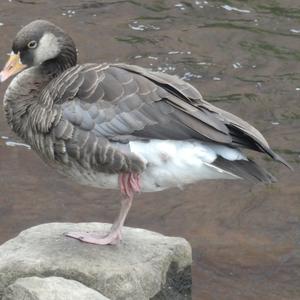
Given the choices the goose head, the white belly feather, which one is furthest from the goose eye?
the white belly feather

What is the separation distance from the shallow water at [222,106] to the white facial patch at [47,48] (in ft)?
5.19

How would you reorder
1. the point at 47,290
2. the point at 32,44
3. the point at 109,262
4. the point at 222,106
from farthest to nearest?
the point at 222,106 → the point at 32,44 → the point at 109,262 → the point at 47,290

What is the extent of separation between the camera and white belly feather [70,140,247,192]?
6.03m

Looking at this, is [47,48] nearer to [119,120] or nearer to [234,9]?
[119,120]

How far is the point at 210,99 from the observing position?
9461 mm

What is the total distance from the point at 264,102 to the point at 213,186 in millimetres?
1415

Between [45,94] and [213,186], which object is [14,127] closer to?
[45,94]

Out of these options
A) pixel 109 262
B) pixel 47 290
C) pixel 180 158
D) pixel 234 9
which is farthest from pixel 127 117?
pixel 234 9

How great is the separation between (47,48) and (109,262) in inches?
56.2

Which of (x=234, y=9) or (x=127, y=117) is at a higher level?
(x=127, y=117)

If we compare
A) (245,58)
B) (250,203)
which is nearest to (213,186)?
(250,203)

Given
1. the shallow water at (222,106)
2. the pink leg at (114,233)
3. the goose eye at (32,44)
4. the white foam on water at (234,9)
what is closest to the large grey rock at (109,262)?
the pink leg at (114,233)

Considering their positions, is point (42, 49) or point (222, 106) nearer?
point (42, 49)

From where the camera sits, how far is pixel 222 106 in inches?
368
